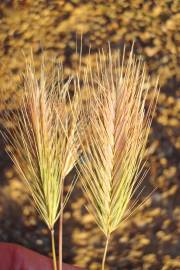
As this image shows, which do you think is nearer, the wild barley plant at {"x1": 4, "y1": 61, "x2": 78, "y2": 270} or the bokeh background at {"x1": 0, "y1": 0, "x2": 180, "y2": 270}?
the wild barley plant at {"x1": 4, "y1": 61, "x2": 78, "y2": 270}

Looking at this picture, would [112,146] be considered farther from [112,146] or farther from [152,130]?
[152,130]

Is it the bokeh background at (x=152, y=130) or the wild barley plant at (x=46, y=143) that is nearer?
the wild barley plant at (x=46, y=143)

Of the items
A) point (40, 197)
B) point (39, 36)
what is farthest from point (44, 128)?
point (39, 36)

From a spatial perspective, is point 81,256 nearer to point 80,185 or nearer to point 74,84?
point 80,185

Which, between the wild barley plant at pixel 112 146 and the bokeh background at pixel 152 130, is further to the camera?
the bokeh background at pixel 152 130

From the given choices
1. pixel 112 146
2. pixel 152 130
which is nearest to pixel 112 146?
pixel 112 146
